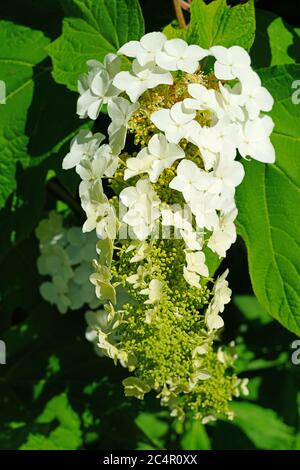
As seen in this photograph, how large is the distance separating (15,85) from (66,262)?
1.65 ft

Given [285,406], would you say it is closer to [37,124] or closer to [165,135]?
[37,124]

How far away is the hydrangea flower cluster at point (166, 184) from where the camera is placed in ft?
4.54

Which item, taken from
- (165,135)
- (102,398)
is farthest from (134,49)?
(102,398)

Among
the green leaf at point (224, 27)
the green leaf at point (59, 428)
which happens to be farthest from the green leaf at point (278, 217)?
the green leaf at point (59, 428)

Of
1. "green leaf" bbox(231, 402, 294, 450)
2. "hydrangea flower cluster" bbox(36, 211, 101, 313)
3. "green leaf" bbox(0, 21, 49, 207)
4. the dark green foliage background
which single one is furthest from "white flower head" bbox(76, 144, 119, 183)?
"green leaf" bbox(231, 402, 294, 450)

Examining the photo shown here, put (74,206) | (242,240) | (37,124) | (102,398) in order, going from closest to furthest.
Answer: (242,240), (37,124), (74,206), (102,398)

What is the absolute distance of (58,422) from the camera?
254cm

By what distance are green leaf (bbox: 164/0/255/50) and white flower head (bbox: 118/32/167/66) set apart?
0.42 ft

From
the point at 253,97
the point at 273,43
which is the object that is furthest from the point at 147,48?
the point at 273,43

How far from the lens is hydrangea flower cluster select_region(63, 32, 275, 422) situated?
138 centimetres

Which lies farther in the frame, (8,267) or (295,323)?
(8,267)

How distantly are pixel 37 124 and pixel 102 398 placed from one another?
0.99 metres

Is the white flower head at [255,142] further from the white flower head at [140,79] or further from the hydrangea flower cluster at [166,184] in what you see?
the white flower head at [140,79]

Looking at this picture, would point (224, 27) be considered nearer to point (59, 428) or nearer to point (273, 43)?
point (273, 43)
